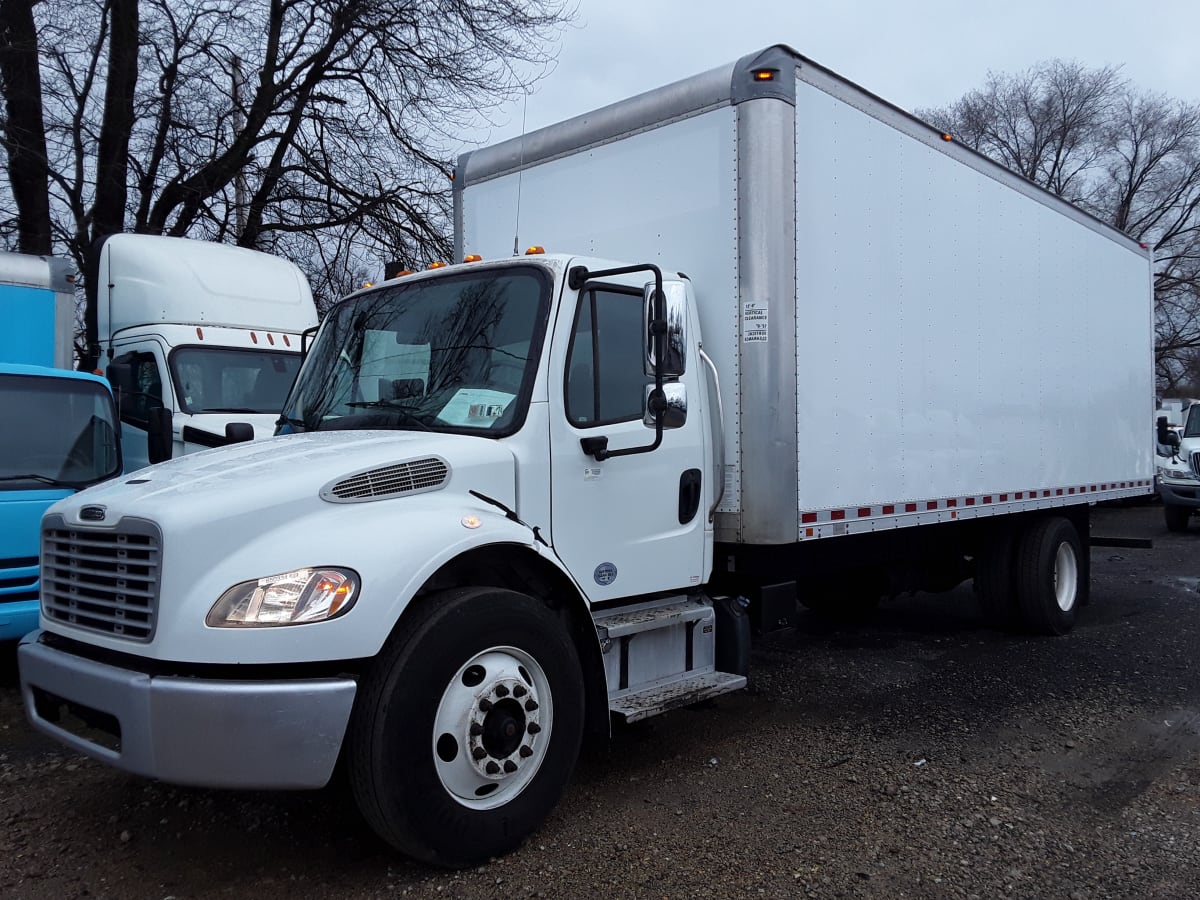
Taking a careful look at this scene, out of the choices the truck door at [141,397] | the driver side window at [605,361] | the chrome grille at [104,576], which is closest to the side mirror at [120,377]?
the truck door at [141,397]

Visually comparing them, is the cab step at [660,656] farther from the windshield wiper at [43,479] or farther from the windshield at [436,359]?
the windshield wiper at [43,479]

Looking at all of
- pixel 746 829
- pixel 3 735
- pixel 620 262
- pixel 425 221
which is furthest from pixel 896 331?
pixel 425 221

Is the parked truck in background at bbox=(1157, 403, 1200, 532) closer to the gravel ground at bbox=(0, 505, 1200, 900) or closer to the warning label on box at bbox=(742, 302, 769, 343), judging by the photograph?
the gravel ground at bbox=(0, 505, 1200, 900)

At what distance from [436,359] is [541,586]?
3.74 feet

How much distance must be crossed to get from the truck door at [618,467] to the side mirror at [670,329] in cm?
11

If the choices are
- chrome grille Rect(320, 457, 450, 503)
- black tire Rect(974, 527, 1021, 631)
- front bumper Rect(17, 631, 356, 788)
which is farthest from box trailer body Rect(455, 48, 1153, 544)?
front bumper Rect(17, 631, 356, 788)

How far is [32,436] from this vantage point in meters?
6.68

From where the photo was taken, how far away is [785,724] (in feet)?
18.5

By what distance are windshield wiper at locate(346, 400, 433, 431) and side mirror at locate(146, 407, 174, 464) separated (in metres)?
2.43

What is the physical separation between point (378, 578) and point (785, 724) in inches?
123

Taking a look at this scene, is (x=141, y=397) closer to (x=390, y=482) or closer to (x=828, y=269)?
(x=390, y=482)

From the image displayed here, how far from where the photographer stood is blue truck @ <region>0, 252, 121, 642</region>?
6035mm

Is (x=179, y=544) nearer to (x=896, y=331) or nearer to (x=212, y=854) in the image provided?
(x=212, y=854)

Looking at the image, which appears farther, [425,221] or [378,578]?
[425,221]
